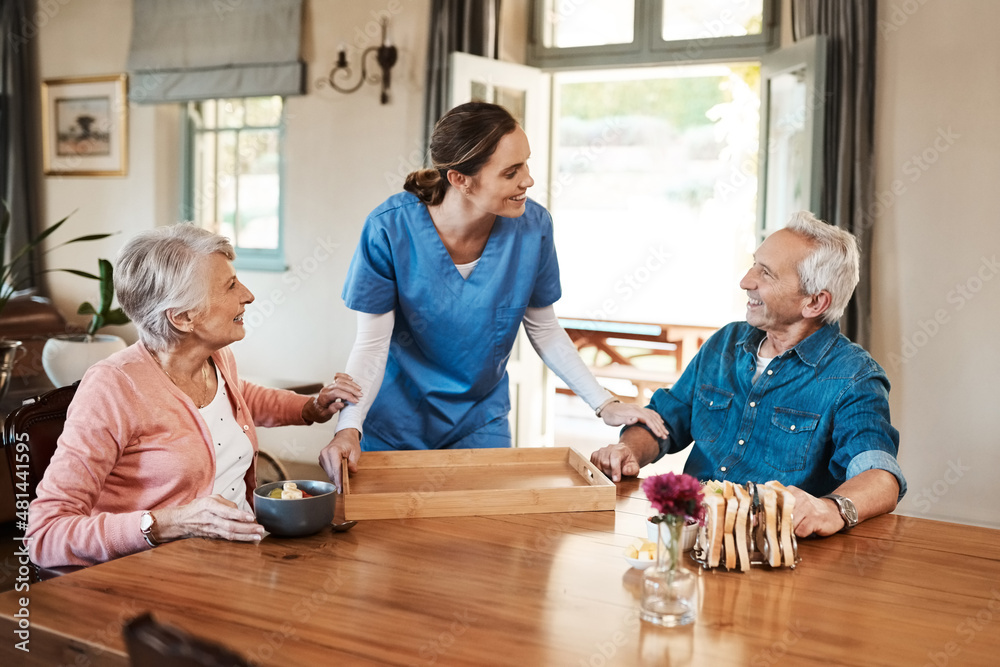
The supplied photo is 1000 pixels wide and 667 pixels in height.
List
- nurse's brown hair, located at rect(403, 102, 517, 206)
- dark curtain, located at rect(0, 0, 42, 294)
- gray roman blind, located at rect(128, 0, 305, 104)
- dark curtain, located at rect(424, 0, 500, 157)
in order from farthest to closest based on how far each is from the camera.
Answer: dark curtain, located at rect(0, 0, 42, 294)
gray roman blind, located at rect(128, 0, 305, 104)
dark curtain, located at rect(424, 0, 500, 157)
nurse's brown hair, located at rect(403, 102, 517, 206)

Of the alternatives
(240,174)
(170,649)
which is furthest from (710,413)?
(240,174)

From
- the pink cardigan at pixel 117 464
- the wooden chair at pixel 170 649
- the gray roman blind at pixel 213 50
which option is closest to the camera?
the wooden chair at pixel 170 649

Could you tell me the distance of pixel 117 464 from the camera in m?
1.66

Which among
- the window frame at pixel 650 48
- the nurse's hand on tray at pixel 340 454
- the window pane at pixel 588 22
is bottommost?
the nurse's hand on tray at pixel 340 454

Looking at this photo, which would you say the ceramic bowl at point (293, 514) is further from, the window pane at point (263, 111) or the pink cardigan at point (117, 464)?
the window pane at point (263, 111)

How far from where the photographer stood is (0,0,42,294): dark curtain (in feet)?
19.6

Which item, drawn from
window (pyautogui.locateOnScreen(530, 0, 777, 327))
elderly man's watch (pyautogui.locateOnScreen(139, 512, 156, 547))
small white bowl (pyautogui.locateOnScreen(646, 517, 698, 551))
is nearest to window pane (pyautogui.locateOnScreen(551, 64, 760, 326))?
window (pyautogui.locateOnScreen(530, 0, 777, 327))

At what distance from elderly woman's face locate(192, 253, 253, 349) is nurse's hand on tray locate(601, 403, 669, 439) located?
829mm

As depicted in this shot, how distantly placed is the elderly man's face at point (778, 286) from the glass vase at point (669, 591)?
94 cm

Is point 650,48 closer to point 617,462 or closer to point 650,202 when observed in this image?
point 617,462

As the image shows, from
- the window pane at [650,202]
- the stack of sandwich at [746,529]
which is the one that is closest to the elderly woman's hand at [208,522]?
the stack of sandwich at [746,529]

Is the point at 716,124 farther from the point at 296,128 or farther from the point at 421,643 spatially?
the point at 421,643

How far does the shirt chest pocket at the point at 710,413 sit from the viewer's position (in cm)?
210

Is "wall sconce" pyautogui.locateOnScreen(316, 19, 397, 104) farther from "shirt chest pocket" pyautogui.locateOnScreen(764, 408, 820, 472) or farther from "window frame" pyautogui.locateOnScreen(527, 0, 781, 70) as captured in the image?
"shirt chest pocket" pyautogui.locateOnScreen(764, 408, 820, 472)
